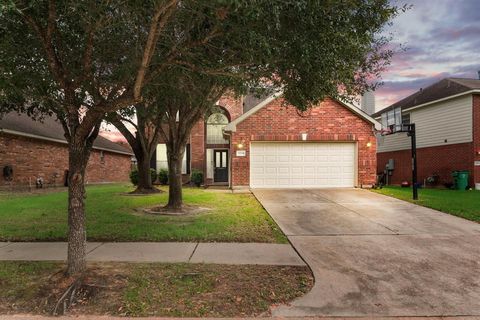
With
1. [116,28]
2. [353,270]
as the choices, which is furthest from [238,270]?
[116,28]

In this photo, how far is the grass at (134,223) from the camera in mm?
8359

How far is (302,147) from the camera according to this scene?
1942cm

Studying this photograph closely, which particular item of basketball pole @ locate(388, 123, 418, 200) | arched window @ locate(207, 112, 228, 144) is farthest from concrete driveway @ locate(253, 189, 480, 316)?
arched window @ locate(207, 112, 228, 144)

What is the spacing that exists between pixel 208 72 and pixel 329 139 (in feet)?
45.4

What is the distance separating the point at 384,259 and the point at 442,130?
17.9 meters

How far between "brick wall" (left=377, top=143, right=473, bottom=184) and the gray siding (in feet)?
1.11

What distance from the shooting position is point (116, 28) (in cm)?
616

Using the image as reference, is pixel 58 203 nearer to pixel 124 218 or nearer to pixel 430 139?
pixel 124 218

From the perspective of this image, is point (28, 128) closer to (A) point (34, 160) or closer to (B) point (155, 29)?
(A) point (34, 160)

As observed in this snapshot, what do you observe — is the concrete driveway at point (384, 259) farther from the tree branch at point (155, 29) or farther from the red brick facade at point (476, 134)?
the red brick facade at point (476, 134)

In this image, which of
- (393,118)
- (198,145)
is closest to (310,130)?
(393,118)

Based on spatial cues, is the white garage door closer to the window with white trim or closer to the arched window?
the window with white trim

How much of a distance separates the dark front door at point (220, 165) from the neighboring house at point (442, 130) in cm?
1020

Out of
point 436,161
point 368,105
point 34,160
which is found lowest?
point 436,161
